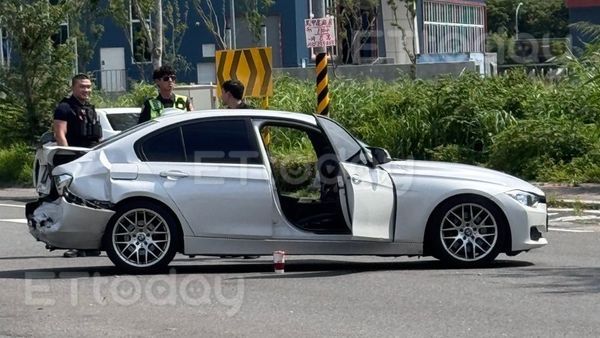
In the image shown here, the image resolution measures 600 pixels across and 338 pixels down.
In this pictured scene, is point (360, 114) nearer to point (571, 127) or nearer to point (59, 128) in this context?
point (571, 127)

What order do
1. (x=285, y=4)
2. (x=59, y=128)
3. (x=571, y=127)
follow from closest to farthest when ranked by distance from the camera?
(x=59, y=128) < (x=571, y=127) < (x=285, y=4)

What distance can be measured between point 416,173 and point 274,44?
45433 mm

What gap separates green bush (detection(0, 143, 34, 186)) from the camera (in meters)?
27.1

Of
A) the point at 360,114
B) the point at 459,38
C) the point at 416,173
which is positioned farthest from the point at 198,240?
the point at 459,38

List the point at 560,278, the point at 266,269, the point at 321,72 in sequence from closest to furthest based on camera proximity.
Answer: the point at 560,278 < the point at 266,269 < the point at 321,72

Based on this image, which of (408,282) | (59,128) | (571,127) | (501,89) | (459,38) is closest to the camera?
(408,282)

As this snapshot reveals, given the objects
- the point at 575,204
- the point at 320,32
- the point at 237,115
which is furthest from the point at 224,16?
the point at 237,115

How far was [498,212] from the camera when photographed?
12.1 m

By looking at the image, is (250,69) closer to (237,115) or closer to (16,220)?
(16,220)

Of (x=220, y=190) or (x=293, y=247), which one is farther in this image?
(x=293, y=247)

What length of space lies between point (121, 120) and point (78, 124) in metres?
8.02

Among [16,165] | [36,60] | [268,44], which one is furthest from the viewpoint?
[268,44]

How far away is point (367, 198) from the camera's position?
39.2ft

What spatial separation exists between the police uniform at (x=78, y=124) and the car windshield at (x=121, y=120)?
759 centimetres
